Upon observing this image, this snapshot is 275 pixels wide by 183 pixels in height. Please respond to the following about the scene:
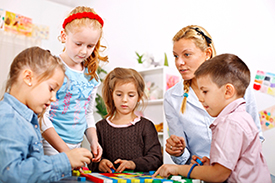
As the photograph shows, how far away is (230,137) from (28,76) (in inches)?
27.3

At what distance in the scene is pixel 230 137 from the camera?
0.88 m

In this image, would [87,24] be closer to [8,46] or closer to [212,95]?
[212,95]

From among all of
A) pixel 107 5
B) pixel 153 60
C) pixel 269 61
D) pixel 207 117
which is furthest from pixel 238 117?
pixel 107 5

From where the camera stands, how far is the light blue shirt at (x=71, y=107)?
53.3 inches

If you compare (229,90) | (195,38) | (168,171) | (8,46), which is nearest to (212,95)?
(229,90)

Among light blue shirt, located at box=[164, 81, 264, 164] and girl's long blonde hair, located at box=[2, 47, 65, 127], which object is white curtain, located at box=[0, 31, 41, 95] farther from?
girl's long blonde hair, located at box=[2, 47, 65, 127]

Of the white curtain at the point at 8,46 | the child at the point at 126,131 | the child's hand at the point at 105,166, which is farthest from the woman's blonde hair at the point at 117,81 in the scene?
the white curtain at the point at 8,46

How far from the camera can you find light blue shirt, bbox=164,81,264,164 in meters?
1.45

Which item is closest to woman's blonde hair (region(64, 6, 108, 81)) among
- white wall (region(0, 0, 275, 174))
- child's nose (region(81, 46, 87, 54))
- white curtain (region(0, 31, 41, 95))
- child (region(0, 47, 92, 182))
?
child's nose (region(81, 46, 87, 54))

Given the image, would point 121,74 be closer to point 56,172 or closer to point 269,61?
point 56,172

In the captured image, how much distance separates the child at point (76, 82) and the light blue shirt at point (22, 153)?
421mm

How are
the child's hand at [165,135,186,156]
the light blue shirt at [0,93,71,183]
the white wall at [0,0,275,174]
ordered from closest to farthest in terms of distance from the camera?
the light blue shirt at [0,93,71,183]
the child's hand at [165,135,186,156]
the white wall at [0,0,275,174]

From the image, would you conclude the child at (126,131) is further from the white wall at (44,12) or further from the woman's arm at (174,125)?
the white wall at (44,12)

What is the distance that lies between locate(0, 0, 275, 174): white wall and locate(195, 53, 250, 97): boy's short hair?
5.31ft
